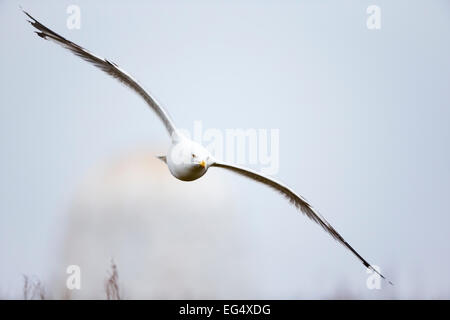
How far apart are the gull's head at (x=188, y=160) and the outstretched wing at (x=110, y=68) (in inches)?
7.7

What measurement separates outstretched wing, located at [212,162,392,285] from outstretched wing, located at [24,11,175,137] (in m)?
0.61

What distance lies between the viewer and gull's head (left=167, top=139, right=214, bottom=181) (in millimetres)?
5492

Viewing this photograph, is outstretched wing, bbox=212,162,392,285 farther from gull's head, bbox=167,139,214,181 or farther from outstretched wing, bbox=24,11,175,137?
outstretched wing, bbox=24,11,175,137

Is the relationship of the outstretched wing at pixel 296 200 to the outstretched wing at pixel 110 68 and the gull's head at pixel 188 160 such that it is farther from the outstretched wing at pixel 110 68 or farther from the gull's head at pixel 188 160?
the outstretched wing at pixel 110 68

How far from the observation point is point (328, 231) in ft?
19.0

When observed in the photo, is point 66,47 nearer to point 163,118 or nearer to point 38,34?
point 38,34

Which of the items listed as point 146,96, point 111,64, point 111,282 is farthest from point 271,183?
point 111,282

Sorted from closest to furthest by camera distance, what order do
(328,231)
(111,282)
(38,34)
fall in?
(38,34), (328,231), (111,282)

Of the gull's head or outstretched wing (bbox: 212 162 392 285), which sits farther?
outstretched wing (bbox: 212 162 392 285)

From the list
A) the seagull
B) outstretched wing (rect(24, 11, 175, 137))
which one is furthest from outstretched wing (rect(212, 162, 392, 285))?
outstretched wing (rect(24, 11, 175, 137))

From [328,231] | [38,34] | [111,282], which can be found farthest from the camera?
[111,282]

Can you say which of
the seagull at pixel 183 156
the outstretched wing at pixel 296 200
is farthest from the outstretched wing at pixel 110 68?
A: the outstretched wing at pixel 296 200

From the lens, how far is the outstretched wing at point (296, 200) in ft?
18.5
